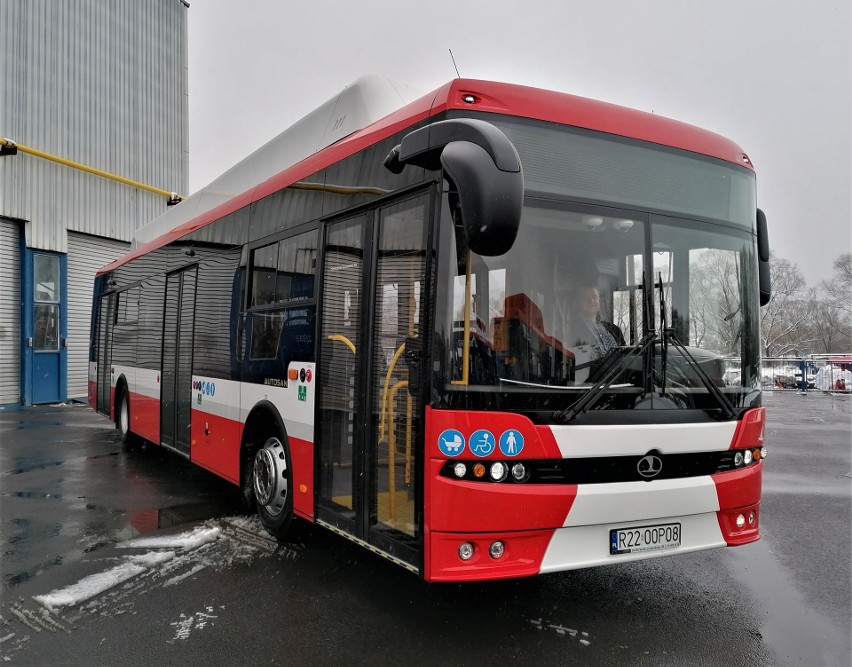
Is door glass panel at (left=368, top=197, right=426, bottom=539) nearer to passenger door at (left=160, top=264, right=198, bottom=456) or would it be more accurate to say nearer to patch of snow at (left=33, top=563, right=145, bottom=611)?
patch of snow at (left=33, top=563, right=145, bottom=611)

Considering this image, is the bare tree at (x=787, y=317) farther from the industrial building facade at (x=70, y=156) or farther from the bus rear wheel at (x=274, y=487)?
the bus rear wheel at (x=274, y=487)

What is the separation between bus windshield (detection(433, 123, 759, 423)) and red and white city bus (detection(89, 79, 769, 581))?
12mm

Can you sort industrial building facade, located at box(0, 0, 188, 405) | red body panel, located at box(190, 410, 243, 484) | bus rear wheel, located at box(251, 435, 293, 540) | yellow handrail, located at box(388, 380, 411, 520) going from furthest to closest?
industrial building facade, located at box(0, 0, 188, 405)
red body panel, located at box(190, 410, 243, 484)
bus rear wheel, located at box(251, 435, 293, 540)
yellow handrail, located at box(388, 380, 411, 520)

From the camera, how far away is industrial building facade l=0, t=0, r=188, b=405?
16234 millimetres

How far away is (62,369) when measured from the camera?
56.7 ft

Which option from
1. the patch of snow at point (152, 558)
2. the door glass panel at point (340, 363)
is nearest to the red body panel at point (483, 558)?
the door glass panel at point (340, 363)

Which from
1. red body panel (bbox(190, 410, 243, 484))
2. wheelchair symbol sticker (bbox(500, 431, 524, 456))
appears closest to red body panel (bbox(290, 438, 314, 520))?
red body panel (bbox(190, 410, 243, 484))

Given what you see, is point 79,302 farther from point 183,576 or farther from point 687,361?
point 687,361

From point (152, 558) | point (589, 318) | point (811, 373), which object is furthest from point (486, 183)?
point (811, 373)

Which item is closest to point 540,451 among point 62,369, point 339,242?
point 339,242

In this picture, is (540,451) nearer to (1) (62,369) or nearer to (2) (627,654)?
(2) (627,654)

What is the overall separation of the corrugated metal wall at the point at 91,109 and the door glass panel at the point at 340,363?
15.0 m

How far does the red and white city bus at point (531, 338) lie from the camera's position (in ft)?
11.4

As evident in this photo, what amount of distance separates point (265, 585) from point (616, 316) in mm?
2936
